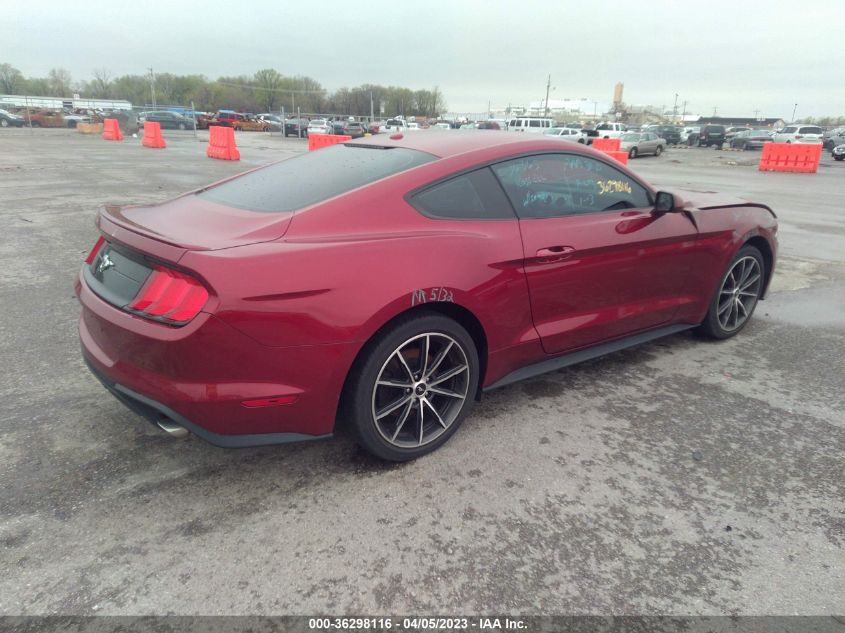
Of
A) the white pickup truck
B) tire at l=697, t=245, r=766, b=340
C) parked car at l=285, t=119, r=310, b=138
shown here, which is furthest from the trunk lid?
parked car at l=285, t=119, r=310, b=138

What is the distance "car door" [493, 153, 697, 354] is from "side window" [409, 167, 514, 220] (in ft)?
0.31

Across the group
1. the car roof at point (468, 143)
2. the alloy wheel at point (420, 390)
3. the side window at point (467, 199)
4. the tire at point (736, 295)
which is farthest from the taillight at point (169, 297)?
the tire at point (736, 295)

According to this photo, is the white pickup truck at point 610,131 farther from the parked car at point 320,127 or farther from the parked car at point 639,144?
the parked car at point 320,127

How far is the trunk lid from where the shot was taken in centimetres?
235

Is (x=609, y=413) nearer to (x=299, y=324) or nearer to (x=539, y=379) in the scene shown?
(x=539, y=379)

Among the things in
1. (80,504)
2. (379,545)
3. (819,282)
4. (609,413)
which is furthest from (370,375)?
(819,282)

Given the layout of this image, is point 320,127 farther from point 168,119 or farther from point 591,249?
point 591,249

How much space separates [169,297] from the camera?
89.0 inches

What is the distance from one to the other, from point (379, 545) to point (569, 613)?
740mm

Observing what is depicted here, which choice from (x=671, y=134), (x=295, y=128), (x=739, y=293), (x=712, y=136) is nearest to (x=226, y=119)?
(x=295, y=128)

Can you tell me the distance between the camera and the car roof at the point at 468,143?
3.09m

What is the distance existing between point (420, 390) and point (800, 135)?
44.4m

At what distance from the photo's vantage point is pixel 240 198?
117 inches

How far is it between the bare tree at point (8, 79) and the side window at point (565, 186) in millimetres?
118337
